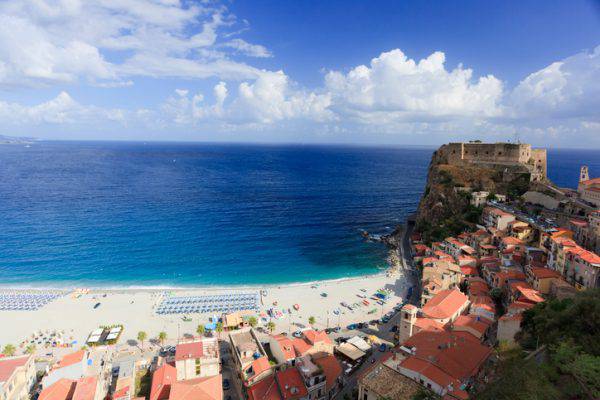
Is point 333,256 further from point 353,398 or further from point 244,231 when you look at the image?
point 353,398

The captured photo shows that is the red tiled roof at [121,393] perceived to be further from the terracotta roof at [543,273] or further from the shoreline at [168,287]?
the terracotta roof at [543,273]

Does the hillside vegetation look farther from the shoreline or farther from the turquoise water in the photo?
the turquoise water

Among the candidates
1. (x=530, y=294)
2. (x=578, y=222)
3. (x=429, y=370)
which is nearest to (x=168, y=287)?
(x=429, y=370)

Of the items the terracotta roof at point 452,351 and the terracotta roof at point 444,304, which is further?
the terracotta roof at point 444,304

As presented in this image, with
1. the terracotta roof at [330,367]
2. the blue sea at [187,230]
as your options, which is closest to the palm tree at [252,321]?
the terracotta roof at [330,367]

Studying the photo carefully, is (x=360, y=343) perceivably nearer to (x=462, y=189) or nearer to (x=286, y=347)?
(x=286, y=347)

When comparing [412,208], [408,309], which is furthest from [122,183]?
[408,309]
